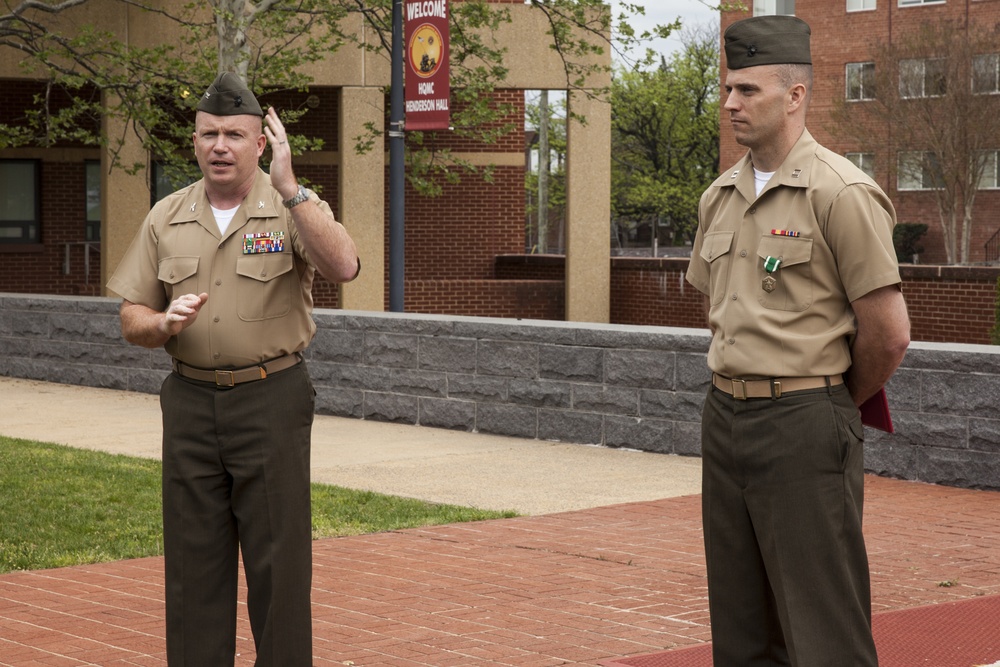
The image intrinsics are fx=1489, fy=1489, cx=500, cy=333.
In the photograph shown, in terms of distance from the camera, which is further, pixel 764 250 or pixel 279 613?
pixel 279 613

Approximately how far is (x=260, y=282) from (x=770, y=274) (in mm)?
1544

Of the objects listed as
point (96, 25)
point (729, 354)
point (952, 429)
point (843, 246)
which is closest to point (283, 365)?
point (729, 354)

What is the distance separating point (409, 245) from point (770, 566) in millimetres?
22106

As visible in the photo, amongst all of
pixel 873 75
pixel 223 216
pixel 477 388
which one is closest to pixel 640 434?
pixel 477 388

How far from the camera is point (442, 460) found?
10883 mm

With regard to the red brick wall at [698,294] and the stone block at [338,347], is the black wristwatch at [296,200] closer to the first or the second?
the stone block at [338,347]

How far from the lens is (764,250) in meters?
3.95

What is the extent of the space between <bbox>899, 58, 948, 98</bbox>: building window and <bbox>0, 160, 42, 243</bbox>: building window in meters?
26.2

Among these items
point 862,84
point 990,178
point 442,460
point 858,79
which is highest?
point 858,79

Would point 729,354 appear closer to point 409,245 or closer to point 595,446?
point 595,446

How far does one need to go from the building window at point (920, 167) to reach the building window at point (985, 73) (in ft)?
9.18

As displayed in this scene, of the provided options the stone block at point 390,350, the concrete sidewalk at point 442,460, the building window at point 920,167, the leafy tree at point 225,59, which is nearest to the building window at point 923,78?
the building window at point 920,167

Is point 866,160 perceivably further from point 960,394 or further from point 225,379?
point 225,379

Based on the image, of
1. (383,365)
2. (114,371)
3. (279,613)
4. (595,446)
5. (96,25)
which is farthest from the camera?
(96,25)
